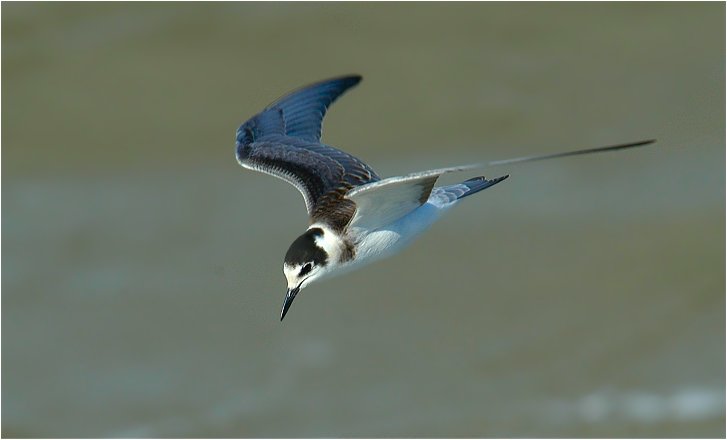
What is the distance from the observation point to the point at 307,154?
725cm

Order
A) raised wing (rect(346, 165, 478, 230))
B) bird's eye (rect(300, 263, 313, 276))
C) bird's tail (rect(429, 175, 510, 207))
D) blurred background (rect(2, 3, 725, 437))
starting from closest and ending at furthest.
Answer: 1. raised wing (rect(346, 165, 478, 230))
2. bird's eye (rect(300, 263, 313, 276))
3. bird's tail (rect(429, 175, 510, 207))
4. blurred background (rect(2, 3, 725, 437))

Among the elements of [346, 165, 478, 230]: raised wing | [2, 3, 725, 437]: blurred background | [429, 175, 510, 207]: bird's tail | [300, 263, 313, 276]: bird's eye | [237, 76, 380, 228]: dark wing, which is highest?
[2, 3, 725, 437]: blurred background

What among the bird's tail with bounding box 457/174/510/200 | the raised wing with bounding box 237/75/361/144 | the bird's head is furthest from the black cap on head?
the raised wing with bounding box 237/75/361/144

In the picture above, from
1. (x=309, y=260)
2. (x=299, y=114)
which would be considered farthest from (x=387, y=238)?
(x=299, y=114)

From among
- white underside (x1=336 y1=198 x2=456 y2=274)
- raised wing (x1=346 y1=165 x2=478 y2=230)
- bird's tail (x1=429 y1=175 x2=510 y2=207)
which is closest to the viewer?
raised wing (x1=346 y1=165 x2=478 y2=230)

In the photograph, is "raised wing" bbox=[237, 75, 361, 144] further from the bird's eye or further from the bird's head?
the bird's eye

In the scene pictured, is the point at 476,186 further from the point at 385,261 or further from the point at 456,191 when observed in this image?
the point at 385,261

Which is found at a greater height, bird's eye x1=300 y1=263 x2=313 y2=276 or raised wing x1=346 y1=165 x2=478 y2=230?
raised wing x1=346 y1=165 x2=478 y2=230

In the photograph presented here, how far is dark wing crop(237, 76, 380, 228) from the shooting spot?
6.74 meters

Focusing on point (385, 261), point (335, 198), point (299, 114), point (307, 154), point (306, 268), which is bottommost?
point (306, 268)

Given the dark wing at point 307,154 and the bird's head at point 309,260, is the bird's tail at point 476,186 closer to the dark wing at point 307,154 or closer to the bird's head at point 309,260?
the dark wing at point 307,154

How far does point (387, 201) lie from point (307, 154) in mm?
1237

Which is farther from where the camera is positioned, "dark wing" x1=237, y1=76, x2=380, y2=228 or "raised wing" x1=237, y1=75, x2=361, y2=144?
"raised wing" x1=237, y1=75, x2=361, y2=144

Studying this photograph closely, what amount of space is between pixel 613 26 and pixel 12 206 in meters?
8.40
